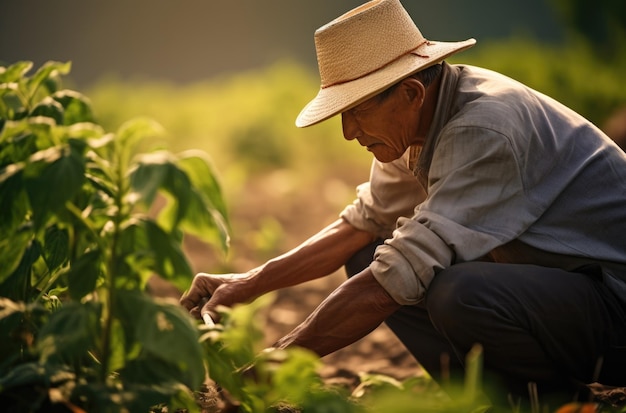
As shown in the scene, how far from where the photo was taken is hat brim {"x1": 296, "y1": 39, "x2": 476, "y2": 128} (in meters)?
2.43

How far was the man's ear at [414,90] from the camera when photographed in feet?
8.16

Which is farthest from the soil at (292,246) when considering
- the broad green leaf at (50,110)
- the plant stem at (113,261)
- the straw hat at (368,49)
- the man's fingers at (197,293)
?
the straw hat at (368,49)

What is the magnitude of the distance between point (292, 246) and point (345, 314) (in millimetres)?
3321

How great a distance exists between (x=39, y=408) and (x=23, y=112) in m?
0.74

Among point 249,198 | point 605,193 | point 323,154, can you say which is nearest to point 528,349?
point 605,193

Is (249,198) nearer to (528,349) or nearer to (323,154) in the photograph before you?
(323,154)

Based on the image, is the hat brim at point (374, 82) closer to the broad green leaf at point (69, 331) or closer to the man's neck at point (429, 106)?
the man's neck at point (429, 106)

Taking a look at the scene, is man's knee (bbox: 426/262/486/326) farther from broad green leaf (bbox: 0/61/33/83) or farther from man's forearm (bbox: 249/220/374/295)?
broad green leaf (bbox: 0/61/33/83)

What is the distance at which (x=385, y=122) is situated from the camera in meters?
2.55

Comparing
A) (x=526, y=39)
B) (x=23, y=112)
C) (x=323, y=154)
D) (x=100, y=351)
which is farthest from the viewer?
(x=526, y=39)

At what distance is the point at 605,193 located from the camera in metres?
2.55

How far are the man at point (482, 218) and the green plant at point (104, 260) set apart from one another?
→ 0.63 m

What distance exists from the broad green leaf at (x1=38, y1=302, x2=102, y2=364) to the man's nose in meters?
1.03

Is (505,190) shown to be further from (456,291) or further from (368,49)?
(368,49)
